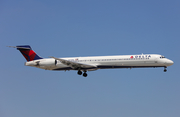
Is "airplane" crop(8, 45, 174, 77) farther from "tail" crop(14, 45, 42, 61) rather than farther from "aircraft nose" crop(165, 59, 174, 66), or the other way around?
"tail" crop(14, 45, 42, 61)

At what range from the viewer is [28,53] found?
5016cm

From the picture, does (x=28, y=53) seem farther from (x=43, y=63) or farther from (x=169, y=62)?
(x=169, y=62)

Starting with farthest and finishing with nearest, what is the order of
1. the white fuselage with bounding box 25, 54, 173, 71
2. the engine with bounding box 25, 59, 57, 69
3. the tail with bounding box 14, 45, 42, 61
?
1. the tail with bounding box 14, 45, 42, 61
2. the engine with bounding box 25, 59, 57, 69
3. the white fuselage with bounding box 25, 54, 173, 71

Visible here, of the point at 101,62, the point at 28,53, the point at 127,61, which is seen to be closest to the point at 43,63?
the point at 28,53

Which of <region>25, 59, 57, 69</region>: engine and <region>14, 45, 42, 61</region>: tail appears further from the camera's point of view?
<region>14, 45, 42, 61</region>: tail

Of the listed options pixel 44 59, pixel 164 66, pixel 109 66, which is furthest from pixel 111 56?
pixel 44 59

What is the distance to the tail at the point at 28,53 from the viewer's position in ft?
164

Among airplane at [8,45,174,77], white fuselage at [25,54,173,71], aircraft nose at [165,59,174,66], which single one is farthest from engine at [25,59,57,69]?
aircraft nose at [165,59,174,66]

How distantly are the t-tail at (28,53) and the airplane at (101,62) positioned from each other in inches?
50.6

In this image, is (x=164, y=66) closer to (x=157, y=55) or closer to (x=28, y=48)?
(x=157, y=55)

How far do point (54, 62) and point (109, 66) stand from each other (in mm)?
9792

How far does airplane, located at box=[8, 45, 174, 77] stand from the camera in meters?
44.0

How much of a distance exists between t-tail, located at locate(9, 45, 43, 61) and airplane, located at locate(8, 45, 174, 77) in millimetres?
1286

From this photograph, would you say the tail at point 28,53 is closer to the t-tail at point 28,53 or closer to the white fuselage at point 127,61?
the t-tail at point 28,53
